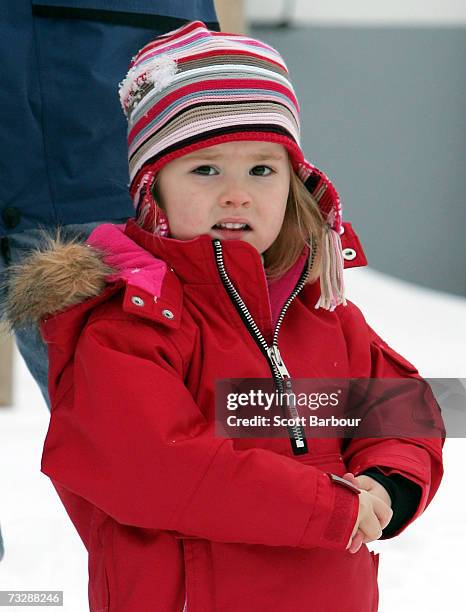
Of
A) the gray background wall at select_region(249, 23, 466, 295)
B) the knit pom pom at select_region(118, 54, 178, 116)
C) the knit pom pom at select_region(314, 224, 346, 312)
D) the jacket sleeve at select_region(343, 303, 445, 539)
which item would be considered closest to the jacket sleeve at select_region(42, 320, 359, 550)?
the jacket sleeve at select_region(343, 303, 445, 539)

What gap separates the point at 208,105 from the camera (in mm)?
1133

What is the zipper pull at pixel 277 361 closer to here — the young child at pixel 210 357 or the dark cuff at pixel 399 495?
the young child at pixel 210 357

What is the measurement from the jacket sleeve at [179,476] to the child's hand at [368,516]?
2 centimetres

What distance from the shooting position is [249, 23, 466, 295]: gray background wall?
20.4ft

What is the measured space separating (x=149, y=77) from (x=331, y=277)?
34 centimetres

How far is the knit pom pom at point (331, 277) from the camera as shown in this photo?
1.19 metres

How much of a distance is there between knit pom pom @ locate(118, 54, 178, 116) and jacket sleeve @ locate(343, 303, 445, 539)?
1.26 ft

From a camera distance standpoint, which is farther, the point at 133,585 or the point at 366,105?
the point at 366,105

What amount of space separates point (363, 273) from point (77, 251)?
3.96m

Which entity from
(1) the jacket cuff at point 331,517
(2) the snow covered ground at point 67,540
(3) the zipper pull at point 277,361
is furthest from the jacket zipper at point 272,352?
(2) the snow covered ground at point 67,540

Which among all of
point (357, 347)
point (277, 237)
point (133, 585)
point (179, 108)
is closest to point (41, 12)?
point (179, 108)

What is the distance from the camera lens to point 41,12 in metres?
1.37

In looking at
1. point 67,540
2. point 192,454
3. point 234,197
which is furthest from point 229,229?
point 67,540

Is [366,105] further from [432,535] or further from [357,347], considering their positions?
[357,347]
